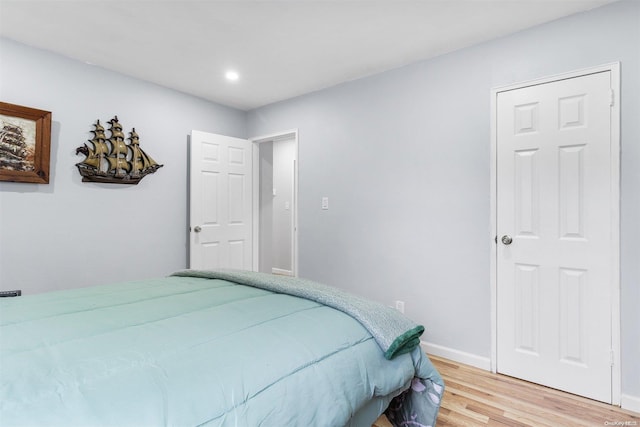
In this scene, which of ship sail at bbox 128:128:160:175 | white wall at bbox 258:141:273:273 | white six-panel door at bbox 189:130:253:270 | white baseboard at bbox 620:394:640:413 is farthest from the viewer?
white wall at bbox 258:141:273:273

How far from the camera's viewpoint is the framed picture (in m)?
2.56

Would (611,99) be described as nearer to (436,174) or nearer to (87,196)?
(436,174)

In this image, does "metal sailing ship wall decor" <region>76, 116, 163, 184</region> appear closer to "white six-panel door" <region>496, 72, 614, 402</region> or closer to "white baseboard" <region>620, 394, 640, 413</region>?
"white six-panel door" <region>496, 72, 614, 402</region>

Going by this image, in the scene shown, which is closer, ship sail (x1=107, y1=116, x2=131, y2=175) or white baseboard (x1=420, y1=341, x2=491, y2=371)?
white baseboard (x1=420, y1=341, x2=491, y2=371)

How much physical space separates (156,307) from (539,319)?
7.64 feet

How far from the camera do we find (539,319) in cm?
233

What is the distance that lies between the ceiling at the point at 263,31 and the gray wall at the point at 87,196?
0.71ft

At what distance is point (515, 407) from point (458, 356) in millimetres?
636

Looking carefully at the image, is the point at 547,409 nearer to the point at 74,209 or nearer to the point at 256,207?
the point at 256,207

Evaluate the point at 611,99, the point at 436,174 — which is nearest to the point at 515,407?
the point at 436,174

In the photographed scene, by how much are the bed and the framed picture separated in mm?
1370

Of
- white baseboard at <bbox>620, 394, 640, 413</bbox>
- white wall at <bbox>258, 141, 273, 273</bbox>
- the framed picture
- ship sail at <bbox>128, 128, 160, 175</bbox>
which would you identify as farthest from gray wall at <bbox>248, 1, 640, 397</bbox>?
the framed picture

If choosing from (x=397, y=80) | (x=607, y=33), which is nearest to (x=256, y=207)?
(x=397, y=80)

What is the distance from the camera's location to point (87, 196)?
298cm
